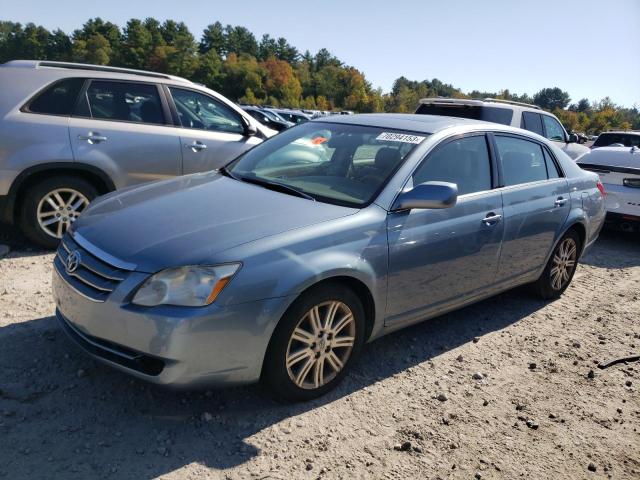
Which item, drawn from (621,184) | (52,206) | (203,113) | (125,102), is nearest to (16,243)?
(52,206)

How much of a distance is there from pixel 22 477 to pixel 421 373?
2.36m

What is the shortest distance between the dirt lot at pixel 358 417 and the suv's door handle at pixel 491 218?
0.94 metres

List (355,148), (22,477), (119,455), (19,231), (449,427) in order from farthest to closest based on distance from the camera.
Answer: (19,231) < (355,148) < (449,427) < (119,455) < (22,477)

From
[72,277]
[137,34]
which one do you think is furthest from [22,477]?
[137,34]

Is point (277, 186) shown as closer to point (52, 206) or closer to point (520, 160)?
point (520, 160)

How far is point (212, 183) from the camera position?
12.6ft

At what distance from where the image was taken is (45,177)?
5305mm

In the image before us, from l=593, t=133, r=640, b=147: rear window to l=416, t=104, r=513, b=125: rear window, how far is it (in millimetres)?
5275

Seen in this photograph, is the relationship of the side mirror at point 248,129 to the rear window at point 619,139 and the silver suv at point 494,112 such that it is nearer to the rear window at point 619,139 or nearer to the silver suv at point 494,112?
the silver suv at point 494,112

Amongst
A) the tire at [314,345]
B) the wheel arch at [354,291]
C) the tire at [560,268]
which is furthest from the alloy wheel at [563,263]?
the tire at [314,345]

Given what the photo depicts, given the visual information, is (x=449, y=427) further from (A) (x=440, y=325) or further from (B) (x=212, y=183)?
(B) (x=212, y=183)

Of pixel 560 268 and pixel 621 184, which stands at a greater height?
pixel 621 184

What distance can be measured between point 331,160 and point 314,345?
57.9 inches

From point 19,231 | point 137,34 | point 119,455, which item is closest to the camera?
point 119,455
